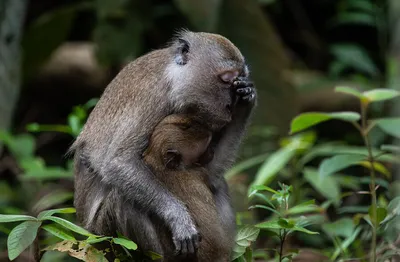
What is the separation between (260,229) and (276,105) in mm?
4541

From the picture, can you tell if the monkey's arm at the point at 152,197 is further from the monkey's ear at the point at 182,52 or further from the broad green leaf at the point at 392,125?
the broad green leaf at the point at 392,125

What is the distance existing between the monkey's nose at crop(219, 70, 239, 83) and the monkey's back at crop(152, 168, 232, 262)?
59 cm

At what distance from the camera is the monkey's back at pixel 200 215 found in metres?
4.69

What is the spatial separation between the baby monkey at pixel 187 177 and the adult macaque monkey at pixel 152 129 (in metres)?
0.07

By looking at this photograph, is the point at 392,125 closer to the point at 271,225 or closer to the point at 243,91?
the point at 243,91

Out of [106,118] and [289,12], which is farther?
[289,12]

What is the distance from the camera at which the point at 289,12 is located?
1289 centimetres

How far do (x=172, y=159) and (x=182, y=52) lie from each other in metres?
0.74

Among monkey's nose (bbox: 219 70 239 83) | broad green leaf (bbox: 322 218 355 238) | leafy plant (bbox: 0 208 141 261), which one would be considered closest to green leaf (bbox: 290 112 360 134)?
monkey's nose (bbox: 219 70 239 83)

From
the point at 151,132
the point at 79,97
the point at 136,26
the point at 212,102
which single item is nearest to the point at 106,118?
the point at 151,132

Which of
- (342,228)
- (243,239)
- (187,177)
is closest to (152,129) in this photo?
(187,177)

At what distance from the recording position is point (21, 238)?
13.2 feet

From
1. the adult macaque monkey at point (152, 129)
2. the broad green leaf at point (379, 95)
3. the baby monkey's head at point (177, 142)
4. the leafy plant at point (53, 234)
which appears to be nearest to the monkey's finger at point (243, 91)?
the adult macaque monkey at point (152, 129)

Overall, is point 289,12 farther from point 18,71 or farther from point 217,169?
point 217,169
